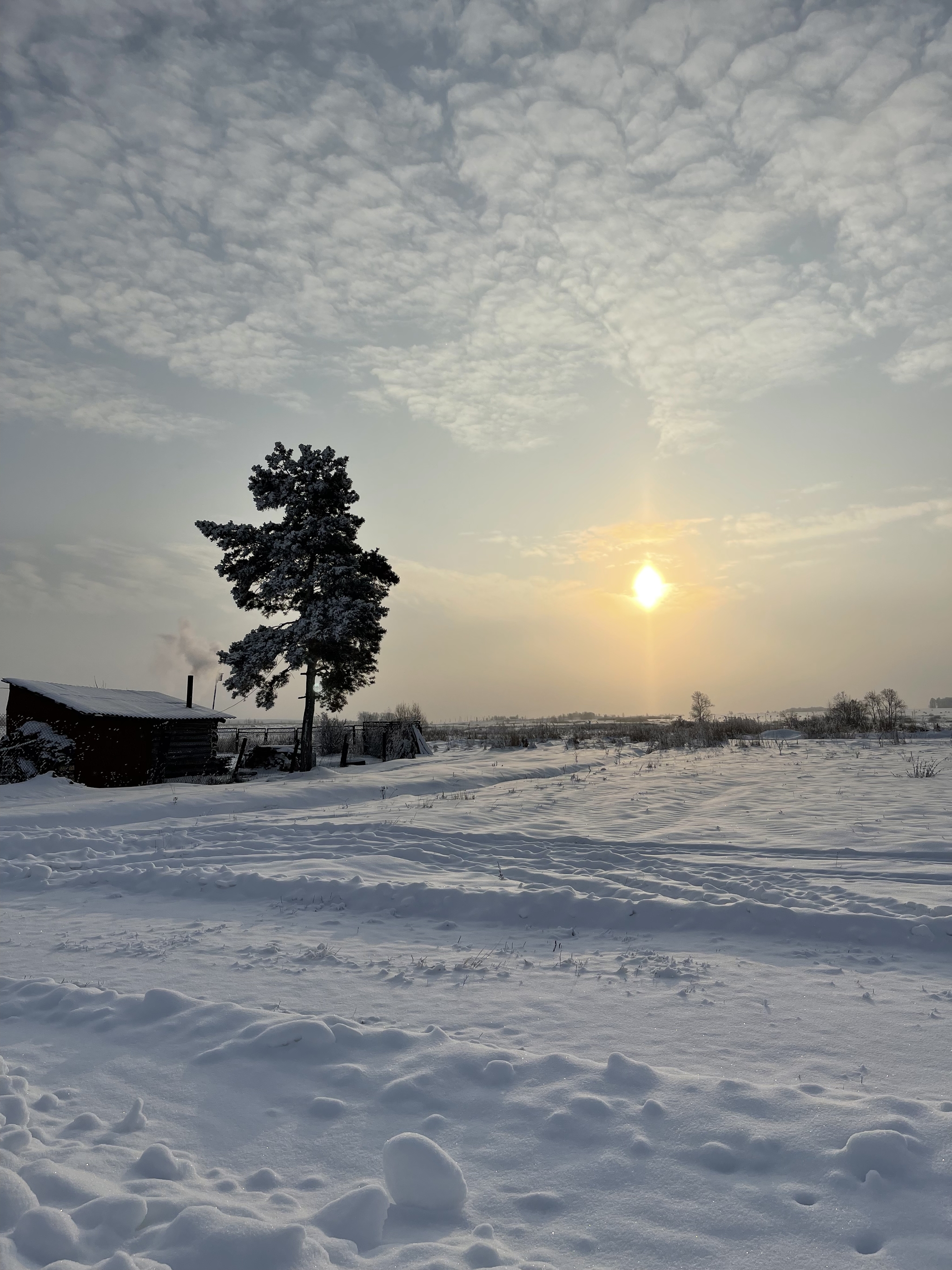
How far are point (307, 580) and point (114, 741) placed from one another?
29.6ft

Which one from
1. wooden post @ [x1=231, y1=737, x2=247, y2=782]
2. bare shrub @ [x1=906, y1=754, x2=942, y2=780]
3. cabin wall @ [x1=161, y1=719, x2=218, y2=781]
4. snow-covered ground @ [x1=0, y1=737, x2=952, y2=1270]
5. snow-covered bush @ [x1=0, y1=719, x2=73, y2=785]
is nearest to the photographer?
snow-covered ground @ [x1=0, y1=737, x2=952, y2=1270]

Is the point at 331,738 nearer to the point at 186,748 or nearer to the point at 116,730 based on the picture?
the point at 186,748

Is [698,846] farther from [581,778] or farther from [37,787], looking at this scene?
[37,787]

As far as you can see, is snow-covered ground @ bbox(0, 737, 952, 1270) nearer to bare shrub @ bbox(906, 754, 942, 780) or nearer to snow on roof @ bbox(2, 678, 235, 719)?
bare shrub @ bbox(906, 754, 942, 780)

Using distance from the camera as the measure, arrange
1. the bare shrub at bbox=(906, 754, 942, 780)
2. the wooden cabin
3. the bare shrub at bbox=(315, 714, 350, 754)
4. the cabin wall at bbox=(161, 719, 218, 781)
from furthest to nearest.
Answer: the bare shrub at bbox=(315, 714, 350, 754)
the cabin wall at bbox=(161, 719, 218, 781)
the wooden cabin
the bare shrub at bbox=(906, 754, 942, 780)

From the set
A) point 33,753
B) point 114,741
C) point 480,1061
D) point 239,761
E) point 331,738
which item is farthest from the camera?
point 331,738

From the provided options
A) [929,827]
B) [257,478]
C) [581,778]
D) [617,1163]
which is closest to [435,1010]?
[617,1163]

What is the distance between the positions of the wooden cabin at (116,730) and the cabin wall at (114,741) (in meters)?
0.02

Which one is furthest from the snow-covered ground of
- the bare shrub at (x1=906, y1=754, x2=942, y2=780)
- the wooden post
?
the wooden post

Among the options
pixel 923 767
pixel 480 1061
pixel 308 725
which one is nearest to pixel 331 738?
pixel 308 725

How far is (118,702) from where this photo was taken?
2445 centimetres

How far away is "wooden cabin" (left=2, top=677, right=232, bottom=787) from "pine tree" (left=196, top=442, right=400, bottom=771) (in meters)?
2.83

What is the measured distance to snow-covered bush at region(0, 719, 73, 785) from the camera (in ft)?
67.2

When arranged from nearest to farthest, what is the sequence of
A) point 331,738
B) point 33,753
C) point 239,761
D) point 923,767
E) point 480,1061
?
point 480,1061 < point 923,767 < point 33,753 < point 239,761 < point 331,738
